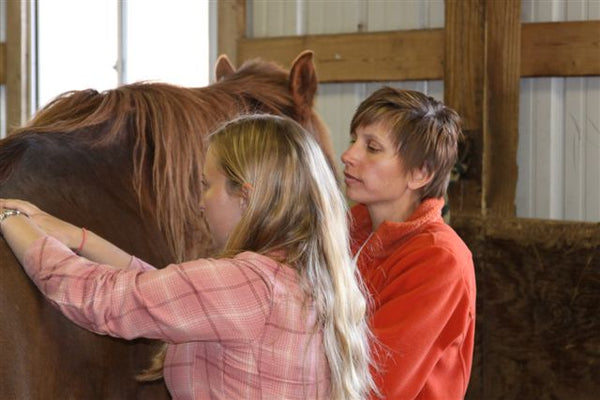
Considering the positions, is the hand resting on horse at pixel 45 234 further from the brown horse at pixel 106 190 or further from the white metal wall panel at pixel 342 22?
the white metal wall panel at pixel 342 22

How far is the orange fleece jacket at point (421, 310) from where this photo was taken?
157cm

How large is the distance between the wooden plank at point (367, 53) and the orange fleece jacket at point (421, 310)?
2.30 meters

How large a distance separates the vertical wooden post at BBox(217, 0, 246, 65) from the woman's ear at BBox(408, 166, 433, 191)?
280 centimetres

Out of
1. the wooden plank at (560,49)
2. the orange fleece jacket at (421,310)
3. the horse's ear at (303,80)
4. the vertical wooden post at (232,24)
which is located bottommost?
the orange fleece jacket at (421,310)

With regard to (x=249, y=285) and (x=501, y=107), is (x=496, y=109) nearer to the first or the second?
(x=501, y=107)

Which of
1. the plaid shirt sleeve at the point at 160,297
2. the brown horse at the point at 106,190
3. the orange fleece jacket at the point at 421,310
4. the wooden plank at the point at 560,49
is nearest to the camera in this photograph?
the plaid shirt sleeve at the point at 160,297

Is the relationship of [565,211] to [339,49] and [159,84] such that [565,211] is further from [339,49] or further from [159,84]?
[159,84]

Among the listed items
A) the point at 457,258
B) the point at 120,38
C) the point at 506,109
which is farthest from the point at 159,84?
the point at 120,38

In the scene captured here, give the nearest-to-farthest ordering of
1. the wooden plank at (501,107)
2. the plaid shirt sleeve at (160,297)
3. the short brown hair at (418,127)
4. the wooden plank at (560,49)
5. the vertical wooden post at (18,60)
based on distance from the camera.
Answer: the plaid shirt sleeve at (160,297)
the short brown hair at (418,127)
the wooden plank at (560,49)
the wooden plank at (501,107)
the vertical wooden post at (18,60)

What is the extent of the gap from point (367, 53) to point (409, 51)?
22 centimetres

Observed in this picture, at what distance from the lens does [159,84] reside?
6.84ft

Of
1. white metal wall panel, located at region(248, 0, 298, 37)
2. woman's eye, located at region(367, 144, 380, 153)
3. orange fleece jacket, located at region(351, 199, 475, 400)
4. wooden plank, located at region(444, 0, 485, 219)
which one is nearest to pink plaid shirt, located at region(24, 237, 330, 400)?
orange fleece jacket, located at region(351, 199, 475, 400)

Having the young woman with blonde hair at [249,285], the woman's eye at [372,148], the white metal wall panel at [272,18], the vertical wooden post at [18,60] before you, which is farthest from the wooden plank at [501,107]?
the vertical wooden post at [18,60]

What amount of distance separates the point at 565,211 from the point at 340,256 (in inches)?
101
